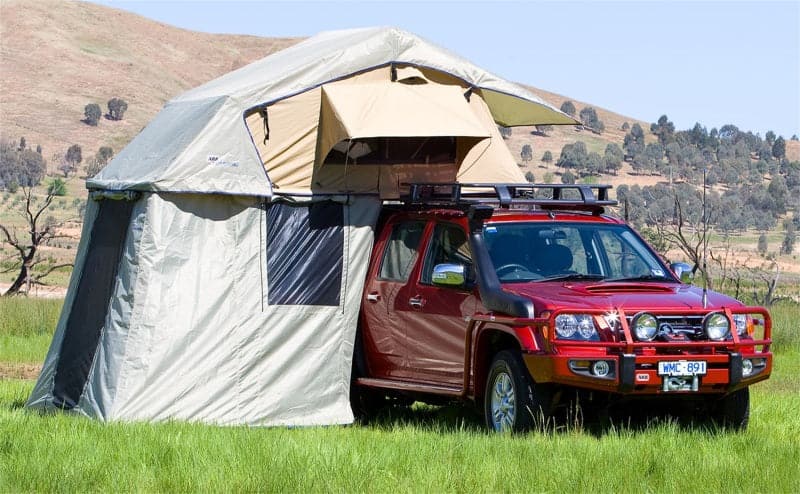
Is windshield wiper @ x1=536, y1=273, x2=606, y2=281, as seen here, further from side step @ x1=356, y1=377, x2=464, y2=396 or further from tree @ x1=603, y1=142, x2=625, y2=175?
tree @ x1=603, y1=142, x2=625, y2=175

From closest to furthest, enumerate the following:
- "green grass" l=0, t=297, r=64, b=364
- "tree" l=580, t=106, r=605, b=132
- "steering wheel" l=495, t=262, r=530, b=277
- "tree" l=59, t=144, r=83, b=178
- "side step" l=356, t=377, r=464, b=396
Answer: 1. "steering wheel" l=495, t=262, r=530, b=277
2. "side step" l=356, t=377, r=464, b=396
3. "green grass" l=0, t=297, r=64, b=364
4. "tree" l=59, t=144, r=83, b=178
5. "tree" l=580, t=106, r=605, b=132

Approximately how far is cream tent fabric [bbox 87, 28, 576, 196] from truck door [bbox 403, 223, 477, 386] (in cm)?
152

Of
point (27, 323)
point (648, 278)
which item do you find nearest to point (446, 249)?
point (648, 278)

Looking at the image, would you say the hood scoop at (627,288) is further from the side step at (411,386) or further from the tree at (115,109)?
the tree at (115,109)

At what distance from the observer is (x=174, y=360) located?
35.2 ft

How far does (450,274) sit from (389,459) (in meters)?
2.13

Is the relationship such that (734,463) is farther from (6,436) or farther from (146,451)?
(6,436)

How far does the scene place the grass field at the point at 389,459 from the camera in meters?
7.72

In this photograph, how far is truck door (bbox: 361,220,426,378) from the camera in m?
11.1

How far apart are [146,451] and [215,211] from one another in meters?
3.05

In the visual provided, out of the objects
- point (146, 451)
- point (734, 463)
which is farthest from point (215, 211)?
point (734, 463)

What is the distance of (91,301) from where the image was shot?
11484 millimetres

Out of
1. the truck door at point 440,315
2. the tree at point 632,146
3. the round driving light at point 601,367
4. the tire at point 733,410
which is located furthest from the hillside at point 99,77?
the round driving light at point 601,367

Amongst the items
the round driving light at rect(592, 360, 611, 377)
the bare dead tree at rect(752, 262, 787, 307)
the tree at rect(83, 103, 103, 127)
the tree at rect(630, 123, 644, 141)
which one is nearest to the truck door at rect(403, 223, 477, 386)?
the round driving light at rect(592, 360, 611, 377)
